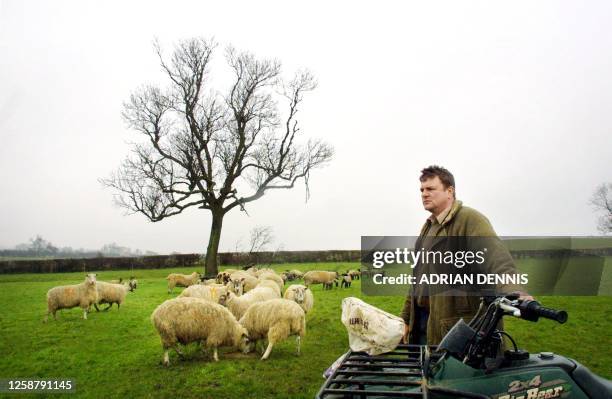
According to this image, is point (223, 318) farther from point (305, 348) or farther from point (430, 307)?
point (430, 307)

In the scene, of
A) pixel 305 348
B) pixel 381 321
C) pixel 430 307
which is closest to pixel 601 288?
pixel 305 348

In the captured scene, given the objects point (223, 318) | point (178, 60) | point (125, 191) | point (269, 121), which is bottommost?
point (223, 318)

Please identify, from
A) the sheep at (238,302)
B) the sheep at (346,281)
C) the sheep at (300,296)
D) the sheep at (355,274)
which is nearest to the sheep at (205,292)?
the sheep at (238,302)

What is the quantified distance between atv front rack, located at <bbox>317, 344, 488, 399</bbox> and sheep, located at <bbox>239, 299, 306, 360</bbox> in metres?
7.12

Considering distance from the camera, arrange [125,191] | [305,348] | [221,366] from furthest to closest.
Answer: [125,191], [305,348], [221,366]

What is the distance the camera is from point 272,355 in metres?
10.6

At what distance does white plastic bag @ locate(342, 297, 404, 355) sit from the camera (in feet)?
10.8

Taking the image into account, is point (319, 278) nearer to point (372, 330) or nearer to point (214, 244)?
point (214, 244)

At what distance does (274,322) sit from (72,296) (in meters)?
9.95

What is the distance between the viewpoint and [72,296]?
53.6 feet

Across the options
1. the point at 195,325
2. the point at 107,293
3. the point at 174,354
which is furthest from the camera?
the point at 107,293

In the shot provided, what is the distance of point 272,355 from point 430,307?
6.88 meters

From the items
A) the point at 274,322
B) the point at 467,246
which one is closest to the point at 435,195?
the point at 467,246

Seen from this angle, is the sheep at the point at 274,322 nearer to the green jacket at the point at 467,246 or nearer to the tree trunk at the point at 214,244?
the green jacket at the point at 467,246
